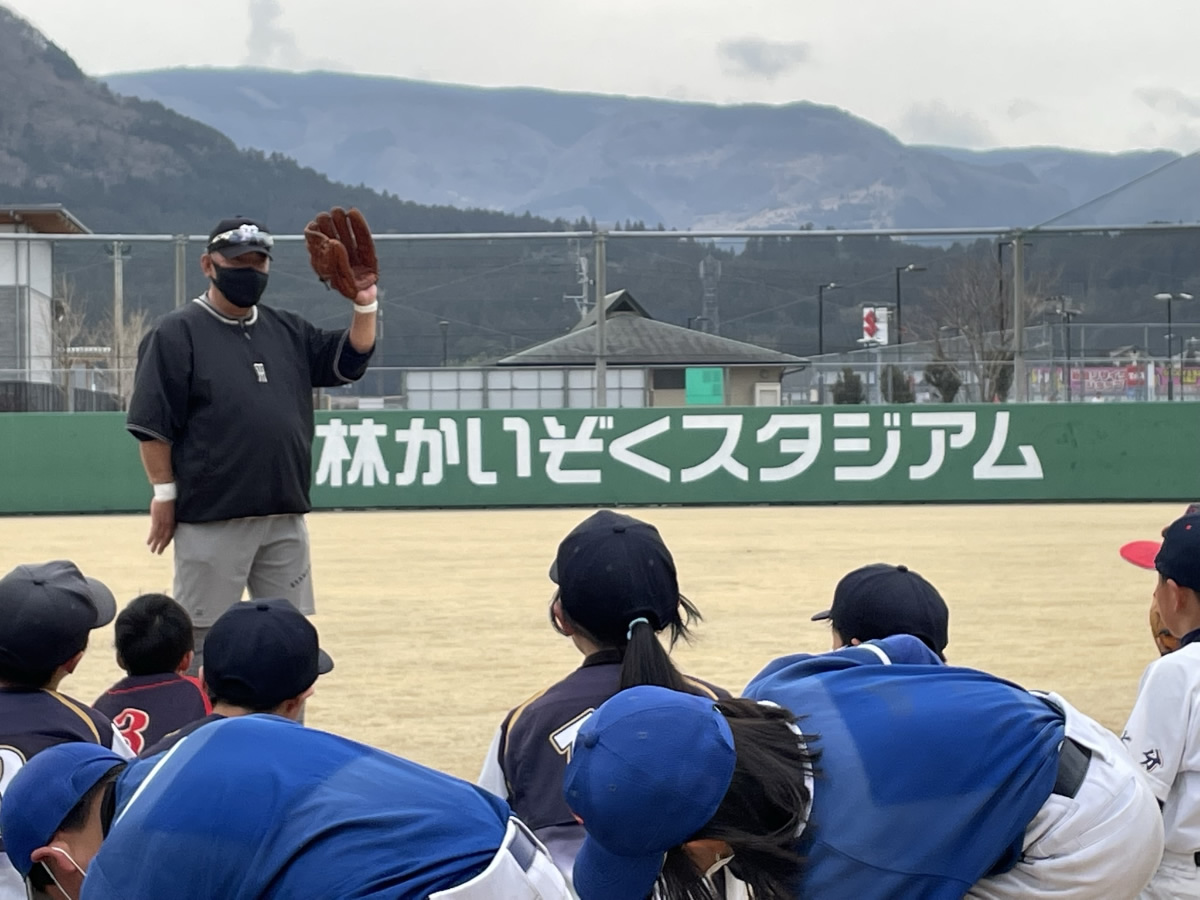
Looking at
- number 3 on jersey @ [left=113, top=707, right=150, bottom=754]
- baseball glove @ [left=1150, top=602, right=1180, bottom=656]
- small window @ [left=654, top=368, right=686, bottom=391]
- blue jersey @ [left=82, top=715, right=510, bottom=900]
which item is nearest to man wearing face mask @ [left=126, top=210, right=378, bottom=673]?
number 3 on jersey @ [left=113, top=707, right=150, bottom=754]

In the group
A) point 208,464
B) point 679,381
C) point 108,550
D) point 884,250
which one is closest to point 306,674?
point 208,464

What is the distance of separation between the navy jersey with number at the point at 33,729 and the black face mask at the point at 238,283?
77.8 inches

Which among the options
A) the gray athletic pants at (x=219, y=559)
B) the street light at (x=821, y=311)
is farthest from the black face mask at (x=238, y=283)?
the street light at (x=821, y=311)

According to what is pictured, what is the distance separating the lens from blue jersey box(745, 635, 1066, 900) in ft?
6.48

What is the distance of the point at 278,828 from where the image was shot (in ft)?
4.98

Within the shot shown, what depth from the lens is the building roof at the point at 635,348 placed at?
58.0 ft

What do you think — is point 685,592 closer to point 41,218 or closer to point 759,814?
point 759,814

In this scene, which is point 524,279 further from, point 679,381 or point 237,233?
point 237,233

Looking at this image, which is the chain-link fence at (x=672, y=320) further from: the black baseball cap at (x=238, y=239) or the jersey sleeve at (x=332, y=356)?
the black baseball cap at (x=238, y=239)

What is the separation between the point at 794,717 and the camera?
6.63 feet

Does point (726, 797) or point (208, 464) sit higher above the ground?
point (208, 464)

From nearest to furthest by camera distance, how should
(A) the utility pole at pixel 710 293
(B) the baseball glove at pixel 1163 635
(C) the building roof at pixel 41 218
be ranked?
1. (B) the baseball glove at pixel 1163 635
2. (A) the utility pole at pixel 710 293
3. (C) the building roof at pixel 41 218

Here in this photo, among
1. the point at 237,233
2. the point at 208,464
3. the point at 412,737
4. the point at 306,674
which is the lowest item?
the point at 412,737

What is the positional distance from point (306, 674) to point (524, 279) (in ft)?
52.9
